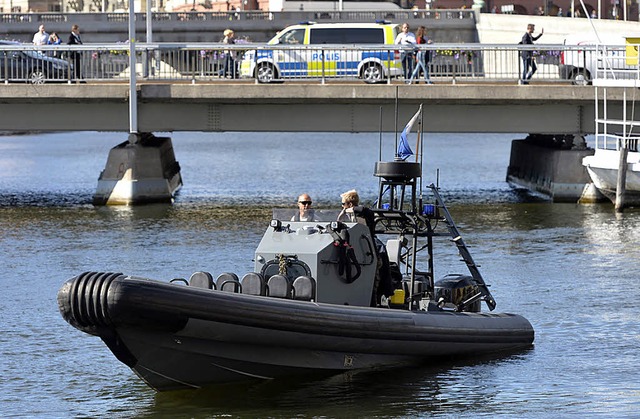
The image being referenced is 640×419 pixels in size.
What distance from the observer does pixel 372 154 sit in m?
57.0

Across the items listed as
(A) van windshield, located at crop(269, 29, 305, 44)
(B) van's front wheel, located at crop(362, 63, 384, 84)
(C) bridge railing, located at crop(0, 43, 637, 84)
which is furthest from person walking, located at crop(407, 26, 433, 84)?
(A) van windshield, located at crop(269, 29, 305, 44)

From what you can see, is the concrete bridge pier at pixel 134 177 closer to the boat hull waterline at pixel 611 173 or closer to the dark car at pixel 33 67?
the dark car at pixel 33 67

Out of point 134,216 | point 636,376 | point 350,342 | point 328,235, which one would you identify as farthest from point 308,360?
point 134,216

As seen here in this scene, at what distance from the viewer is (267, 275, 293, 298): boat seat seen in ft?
50.3

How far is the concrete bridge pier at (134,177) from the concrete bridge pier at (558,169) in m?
10.7

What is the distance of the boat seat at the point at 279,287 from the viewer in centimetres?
1532

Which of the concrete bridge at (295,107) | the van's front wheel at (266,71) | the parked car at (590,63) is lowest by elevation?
the concrete bridge at (295,107)

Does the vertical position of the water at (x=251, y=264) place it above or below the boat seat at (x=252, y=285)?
below

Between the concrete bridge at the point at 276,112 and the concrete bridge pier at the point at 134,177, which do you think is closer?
the concrete bridge at the point at 276,112

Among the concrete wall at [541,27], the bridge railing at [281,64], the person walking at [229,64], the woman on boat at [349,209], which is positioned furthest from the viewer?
the concrete wall at [541,27]

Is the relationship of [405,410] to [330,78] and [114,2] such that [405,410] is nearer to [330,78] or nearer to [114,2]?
[330,78]

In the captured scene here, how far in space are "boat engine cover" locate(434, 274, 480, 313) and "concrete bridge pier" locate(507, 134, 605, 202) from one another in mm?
18686

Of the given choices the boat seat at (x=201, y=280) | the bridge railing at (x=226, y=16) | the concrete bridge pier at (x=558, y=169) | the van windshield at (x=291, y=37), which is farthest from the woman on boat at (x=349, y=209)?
the bridge railing at (x=226, y=16)

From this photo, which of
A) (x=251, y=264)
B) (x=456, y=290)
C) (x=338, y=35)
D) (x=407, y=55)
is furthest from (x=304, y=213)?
(x=338, y=35)
